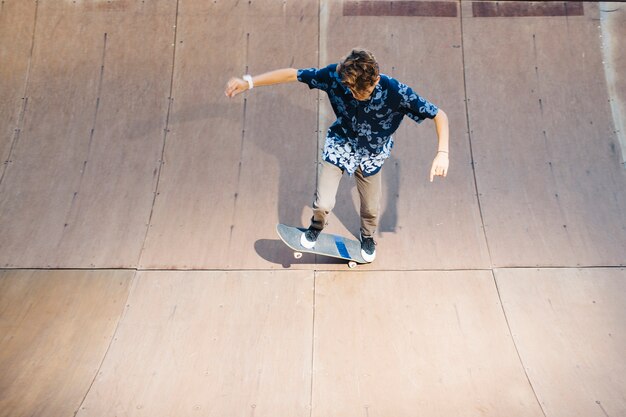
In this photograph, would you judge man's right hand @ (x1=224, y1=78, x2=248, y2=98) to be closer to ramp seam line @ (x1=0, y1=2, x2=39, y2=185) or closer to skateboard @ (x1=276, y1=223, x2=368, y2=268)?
skateboard @ (x1=276, y1=223, x2=368, y2=268)

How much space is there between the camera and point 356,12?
558 centimetres

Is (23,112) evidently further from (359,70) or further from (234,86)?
(359,70)

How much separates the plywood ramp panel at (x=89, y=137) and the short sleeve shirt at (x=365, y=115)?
6.88ft

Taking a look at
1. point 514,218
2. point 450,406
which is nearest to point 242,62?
point 514,218

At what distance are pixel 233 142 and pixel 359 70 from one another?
98.6 inches

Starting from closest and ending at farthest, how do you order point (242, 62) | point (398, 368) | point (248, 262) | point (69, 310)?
point (398, 368), point (69, 310), point (248, 262), point (242, 62)

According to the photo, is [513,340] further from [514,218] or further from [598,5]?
[598,5]

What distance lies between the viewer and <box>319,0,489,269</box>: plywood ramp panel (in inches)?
167

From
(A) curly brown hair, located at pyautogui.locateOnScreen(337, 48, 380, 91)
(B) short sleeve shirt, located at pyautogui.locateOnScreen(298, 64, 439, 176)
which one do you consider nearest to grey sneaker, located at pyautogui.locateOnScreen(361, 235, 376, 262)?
(B) short sleeve shirt, located at pyautogui.locateOnScreen(298, 64, 439, 176)

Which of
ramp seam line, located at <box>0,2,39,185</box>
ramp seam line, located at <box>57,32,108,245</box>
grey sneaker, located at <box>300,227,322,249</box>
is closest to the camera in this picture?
grey sneaker, located at <box>300,227,322,249</box>

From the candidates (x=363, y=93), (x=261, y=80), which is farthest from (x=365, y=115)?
(x=261, y=80)

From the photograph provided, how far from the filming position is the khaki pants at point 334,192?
11.2 feet

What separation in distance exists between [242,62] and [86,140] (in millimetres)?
1810

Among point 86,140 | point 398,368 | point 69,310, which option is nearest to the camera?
point 398,368
